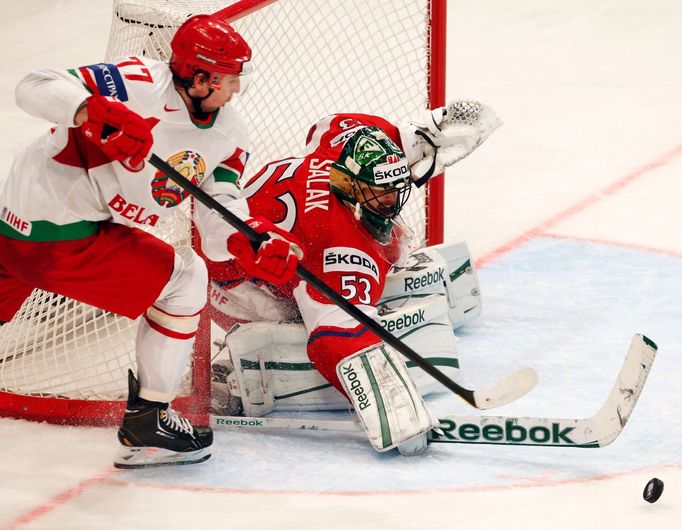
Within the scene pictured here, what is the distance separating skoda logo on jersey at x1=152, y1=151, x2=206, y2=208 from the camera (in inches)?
128

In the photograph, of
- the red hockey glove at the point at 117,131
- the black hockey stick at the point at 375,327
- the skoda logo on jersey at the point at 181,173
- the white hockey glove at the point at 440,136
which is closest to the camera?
the red hockey glove at the point at 117,131

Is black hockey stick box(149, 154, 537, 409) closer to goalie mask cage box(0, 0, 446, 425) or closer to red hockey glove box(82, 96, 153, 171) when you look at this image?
red hockey glove box(82, 96, 153, 171)

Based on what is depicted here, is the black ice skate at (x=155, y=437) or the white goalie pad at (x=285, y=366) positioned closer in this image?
the black ice skate at (x=155, y=437)

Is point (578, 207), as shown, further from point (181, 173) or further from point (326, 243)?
point (181, 173)

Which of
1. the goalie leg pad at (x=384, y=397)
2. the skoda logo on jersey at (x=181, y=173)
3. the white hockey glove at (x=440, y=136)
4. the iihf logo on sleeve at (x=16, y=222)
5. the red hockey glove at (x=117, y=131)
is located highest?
the red hockey glove at (x=117, y=131)

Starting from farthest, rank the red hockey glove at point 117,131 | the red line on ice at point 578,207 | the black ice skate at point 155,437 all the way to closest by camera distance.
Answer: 1. the red line on ice at point 578,207
2. the black ice skate at point 155,437
3. the red hockey glove at point 117,131

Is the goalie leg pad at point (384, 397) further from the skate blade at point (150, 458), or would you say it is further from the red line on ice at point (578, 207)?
the red line on ice at point (578, 207)

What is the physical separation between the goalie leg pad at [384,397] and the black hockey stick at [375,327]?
0.39ft

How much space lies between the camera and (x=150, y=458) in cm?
352

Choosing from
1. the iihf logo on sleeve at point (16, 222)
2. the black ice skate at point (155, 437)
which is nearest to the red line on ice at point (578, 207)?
the black ice skate at point (155, 437)

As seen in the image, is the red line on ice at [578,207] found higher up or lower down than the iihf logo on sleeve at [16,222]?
lower down

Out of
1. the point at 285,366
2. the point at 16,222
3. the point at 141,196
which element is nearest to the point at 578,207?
the point at 285,366

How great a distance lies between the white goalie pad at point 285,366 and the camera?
3760mm

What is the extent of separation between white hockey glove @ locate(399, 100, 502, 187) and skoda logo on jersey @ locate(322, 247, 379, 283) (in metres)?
0.65
